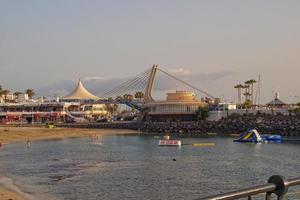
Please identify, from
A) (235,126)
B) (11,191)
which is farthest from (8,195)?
(235,126)

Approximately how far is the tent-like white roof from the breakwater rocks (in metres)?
49.7

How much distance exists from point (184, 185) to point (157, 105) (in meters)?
114

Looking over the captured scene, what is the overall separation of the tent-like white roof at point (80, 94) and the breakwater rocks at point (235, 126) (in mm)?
49743

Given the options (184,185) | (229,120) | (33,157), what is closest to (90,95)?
(229,120)

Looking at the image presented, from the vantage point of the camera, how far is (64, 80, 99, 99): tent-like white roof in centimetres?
17938

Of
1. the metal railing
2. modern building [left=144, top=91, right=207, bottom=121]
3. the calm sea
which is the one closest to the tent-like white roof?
modern building [left=144, top=91, right=207, bottom=121]

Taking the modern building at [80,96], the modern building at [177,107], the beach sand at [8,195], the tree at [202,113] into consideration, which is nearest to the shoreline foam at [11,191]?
the beach sand at [8,195]

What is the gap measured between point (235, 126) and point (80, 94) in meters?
80.5

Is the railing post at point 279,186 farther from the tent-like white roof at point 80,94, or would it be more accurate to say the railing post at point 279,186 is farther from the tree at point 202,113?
the tent-like white roof at point 80,94

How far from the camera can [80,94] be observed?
181m

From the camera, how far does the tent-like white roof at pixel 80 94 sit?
589ft

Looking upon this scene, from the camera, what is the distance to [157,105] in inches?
5773

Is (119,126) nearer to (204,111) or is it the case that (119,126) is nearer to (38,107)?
(204,111)

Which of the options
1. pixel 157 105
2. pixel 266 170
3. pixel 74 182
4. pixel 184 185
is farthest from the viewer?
pixel 157 105
